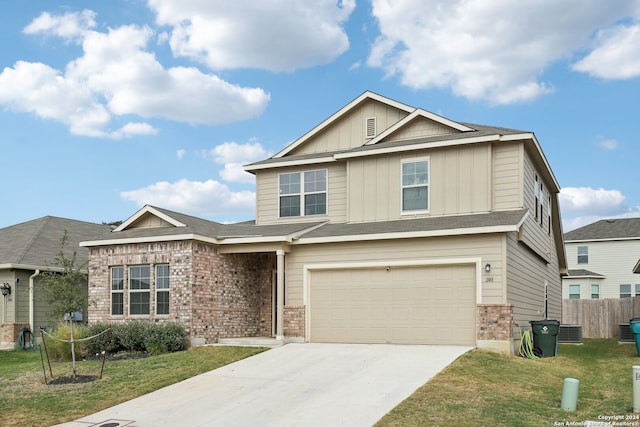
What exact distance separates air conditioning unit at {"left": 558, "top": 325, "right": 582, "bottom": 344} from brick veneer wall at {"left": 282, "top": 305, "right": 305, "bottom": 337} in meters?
10.4

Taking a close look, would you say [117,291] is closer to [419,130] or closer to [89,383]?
[89,383]

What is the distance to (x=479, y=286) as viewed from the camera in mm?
15820

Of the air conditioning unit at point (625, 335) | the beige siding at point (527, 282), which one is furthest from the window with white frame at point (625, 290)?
the air conditioning unit at point (625, 335)

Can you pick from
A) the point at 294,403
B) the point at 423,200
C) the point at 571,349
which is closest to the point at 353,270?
the point at 423,200

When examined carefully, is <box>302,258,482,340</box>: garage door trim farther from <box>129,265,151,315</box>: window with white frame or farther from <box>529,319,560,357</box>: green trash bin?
<box>129,265,151,315</box>: window with white frame

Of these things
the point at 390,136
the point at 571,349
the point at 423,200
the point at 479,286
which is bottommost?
the point at 571,349

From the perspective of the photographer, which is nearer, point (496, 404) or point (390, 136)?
point (496, 404)

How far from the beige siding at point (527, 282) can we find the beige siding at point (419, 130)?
4118 millimetres

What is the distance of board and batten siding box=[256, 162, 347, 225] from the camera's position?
20047 mm

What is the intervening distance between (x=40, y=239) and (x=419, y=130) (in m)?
14.9

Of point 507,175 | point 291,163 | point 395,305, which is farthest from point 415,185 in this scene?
point 291,163

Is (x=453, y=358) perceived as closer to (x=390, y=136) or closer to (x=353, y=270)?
(x=353, y=270)

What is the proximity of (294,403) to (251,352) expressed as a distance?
16.9 feet

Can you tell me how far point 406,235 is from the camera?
1652cm
